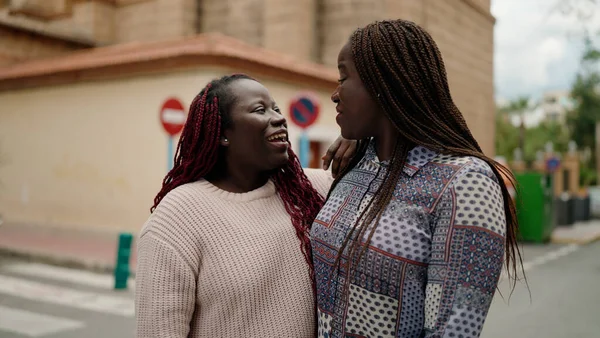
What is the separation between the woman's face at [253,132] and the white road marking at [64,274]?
21.9ft

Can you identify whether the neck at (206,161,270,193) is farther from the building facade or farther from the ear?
the building facade

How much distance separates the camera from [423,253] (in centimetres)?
147

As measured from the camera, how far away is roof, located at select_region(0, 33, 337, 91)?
12.0 m

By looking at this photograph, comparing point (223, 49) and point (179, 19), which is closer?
point (223, 49)

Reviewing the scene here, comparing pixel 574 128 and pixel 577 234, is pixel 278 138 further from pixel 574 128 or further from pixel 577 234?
pixel 574 128

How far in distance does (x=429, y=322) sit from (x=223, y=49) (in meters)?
10.9

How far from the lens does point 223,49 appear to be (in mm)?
11836

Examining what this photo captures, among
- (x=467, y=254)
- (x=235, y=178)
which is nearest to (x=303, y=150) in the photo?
(x=235, y=178)

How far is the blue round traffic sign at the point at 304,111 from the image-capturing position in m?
9.50

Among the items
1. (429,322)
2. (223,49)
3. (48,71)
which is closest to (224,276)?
(429,322)

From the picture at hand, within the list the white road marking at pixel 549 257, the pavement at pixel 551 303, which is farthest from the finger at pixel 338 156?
the white road marking at pixel 549 257

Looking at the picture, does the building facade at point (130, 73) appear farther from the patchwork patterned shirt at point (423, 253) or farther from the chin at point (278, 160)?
the patchwork patterned shirt at point (423, 253)

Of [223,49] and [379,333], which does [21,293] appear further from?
[379,333]

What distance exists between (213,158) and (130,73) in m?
11.9
